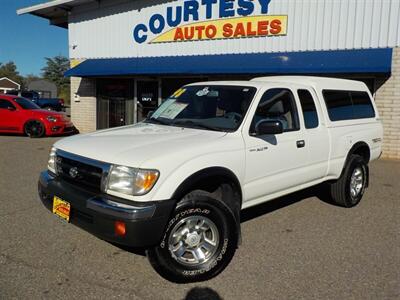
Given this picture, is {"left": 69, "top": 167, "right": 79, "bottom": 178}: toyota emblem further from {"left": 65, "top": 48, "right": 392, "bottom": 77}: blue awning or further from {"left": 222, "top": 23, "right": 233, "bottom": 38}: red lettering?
{"left": 222, "top": 23, "right": 233, "bottom": 38}: red lettering

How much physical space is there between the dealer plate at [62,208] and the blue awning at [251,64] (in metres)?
8.38

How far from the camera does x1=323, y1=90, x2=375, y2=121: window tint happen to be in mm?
5520

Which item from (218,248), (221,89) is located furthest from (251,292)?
(221,89)

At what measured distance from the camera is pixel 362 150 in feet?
20.6

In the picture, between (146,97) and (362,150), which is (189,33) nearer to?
(146,97)

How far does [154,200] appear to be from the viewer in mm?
3221

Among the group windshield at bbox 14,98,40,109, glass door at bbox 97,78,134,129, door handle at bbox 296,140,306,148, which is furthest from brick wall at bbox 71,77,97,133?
door handle at bbox 296,140,306,148

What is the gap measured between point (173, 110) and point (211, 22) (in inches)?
362

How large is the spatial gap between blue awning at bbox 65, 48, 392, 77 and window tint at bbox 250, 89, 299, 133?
5879mm

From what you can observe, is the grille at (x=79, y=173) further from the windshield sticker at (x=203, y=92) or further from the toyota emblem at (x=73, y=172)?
the windshield sticker at (x=203, y=92)

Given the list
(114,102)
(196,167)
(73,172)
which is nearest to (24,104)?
(114,102)

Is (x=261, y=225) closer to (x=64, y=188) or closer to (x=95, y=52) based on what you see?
(x=64, y=188)

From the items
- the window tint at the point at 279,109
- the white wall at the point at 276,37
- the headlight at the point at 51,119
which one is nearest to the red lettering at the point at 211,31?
the white wall at the point at 276,37

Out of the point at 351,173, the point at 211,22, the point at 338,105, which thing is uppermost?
the point at 211,22
